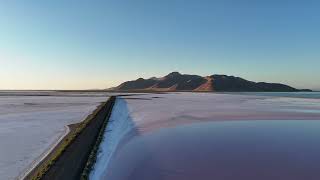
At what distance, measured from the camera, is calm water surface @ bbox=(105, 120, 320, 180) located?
1029 cm

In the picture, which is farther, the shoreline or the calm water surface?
the calm water surface

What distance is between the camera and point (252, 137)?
55.2ft

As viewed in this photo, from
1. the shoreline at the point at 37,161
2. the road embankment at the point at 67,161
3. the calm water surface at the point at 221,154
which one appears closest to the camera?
the road embankment at the point at 67,161

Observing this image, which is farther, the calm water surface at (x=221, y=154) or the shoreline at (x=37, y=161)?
the calm water surface at (x=221, y=154)

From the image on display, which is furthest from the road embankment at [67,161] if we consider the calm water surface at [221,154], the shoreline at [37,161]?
the calm water surface at [221,154]

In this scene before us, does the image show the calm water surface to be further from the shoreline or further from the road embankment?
the shoreline

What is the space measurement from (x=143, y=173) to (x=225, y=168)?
2.45 meters

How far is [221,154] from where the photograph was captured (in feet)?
42.8

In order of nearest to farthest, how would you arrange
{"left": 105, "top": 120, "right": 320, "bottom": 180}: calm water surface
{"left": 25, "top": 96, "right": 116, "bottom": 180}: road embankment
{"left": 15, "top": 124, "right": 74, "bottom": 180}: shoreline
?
{"left": 25, "top": 96, "right": 116, "bottom": 180}: road embankment → {"left": 15, "top": 124, "right": 74, "bottom": 180}: shoreline → {"left": 105, "top": 120, "right": 320, "bottom": 180}: calm water surface

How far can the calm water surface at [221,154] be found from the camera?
33.8 feet

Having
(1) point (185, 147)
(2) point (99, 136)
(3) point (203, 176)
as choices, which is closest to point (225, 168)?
(3) point (203, 176)

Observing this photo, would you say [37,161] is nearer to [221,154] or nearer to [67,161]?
[67,161]

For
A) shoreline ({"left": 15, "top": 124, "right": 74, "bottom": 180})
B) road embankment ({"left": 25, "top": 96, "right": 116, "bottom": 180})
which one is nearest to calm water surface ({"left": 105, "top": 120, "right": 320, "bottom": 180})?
road embankment ({"left": 25, "top": 96, "right": 116, "bottom": 180})

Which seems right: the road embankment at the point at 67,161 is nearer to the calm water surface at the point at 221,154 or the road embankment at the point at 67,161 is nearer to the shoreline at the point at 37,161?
the shoreline at the point at 37,161
